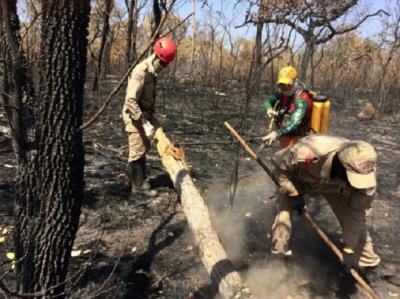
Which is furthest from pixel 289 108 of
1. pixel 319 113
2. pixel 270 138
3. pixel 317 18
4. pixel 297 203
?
pixel 317 18

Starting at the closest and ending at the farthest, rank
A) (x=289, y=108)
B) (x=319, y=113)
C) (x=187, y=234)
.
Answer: (x=187, y=234) → (x=319, y=113) → (x=289, y=108)

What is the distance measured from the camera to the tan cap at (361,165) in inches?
115

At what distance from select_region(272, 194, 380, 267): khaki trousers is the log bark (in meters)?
0.61

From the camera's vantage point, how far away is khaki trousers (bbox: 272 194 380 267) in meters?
3.77

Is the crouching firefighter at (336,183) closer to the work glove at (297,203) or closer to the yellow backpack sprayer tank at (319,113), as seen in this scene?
the work glove at (297,203)

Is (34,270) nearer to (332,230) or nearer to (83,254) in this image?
(83,254)

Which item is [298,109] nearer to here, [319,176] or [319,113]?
[319,113]

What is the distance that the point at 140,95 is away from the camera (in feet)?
16.6

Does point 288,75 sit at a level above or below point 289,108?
above

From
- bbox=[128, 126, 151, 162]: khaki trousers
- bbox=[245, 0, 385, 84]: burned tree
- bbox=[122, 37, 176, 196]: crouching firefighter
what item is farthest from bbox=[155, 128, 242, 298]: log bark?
bbox=[245, 0, 385, 84]: burned tree

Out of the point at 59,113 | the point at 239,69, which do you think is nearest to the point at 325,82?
the point at 239,69

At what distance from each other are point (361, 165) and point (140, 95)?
2.92 m

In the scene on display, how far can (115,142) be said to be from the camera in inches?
296

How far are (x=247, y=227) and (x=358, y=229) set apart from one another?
1.42m
